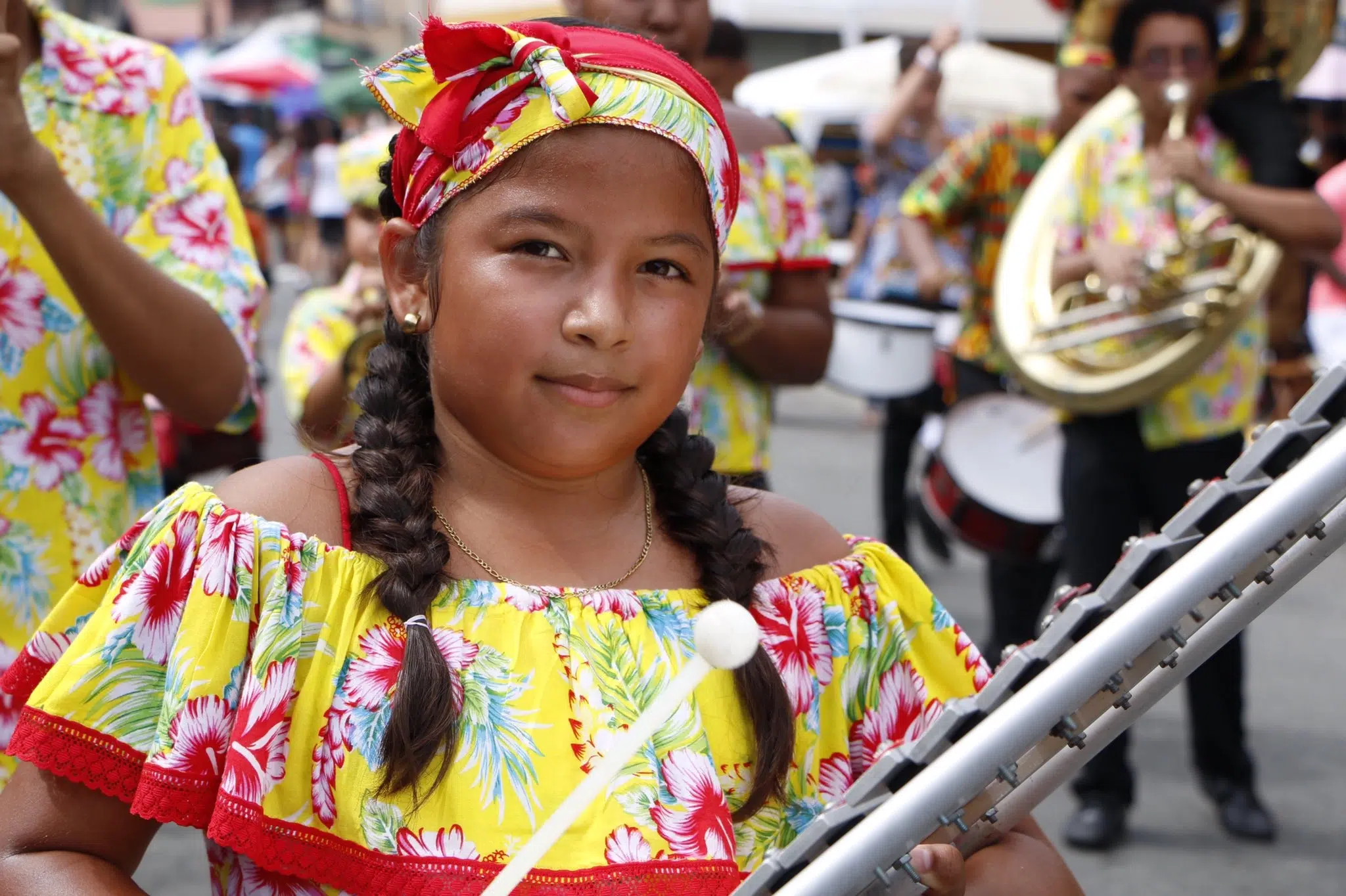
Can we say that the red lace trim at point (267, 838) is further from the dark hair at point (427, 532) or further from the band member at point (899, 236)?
the band member at point (899, 236)

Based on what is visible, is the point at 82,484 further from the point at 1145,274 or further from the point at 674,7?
the point at 1145,274

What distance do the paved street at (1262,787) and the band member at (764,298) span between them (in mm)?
1503

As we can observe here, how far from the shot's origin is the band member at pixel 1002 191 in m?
5.11

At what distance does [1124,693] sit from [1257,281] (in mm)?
3203

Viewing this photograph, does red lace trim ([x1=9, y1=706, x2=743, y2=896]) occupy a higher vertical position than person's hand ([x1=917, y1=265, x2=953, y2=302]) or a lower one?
higher

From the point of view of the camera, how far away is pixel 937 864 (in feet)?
3.69

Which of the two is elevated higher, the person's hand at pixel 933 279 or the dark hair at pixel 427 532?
the dark hair at pixel 427 532

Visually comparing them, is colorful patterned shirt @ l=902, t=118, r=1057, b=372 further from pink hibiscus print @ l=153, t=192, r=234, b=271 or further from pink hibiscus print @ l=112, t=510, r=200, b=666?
pink hibiscus print @ l=112, t=510, r=200, b=666

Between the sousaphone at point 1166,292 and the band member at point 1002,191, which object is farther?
the band member at point 1002,191

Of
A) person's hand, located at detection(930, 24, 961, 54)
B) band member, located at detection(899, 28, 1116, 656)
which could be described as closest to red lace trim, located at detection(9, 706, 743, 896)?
band member, located at detection(899, 28, 1116, 656)

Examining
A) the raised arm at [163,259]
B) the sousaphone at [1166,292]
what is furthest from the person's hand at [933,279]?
the raised arm at [163,259]

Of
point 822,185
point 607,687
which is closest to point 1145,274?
point 607,687

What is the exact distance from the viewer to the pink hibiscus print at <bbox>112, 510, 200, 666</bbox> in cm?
→ 146

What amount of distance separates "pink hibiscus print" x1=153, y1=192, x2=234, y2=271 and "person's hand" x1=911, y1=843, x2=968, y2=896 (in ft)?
4.90
